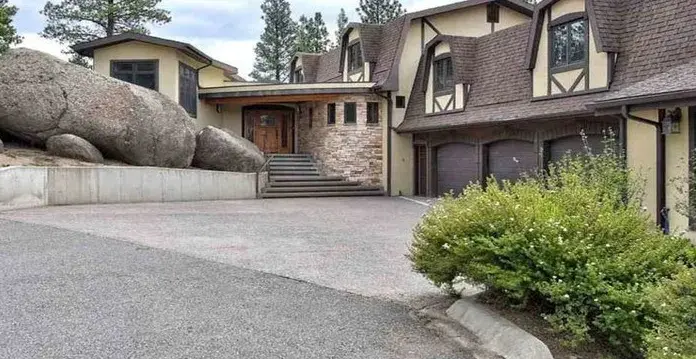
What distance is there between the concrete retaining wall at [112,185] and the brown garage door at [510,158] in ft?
25.1

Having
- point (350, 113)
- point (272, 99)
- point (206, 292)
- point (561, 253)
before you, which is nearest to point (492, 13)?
point (350, 113)

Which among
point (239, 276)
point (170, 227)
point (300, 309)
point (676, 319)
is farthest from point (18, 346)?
point (170, 227)

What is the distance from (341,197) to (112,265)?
13.8 meters

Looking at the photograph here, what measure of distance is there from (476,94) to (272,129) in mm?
10678

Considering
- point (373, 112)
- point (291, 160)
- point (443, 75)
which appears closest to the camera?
point (443, 75)

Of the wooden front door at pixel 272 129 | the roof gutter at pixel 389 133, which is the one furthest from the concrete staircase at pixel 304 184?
the wooden front door at pixel 272 129

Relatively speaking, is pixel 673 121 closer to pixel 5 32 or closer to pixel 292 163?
pixel 292 163

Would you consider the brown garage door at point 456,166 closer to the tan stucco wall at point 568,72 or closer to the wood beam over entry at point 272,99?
the tan stucco wall at point 568,72

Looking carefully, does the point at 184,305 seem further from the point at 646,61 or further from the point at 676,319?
the point at 646,61

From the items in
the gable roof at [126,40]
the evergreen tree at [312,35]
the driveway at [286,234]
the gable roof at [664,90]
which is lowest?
the driveway at [286,234]

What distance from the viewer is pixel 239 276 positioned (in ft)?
22.3

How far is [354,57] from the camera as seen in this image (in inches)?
965

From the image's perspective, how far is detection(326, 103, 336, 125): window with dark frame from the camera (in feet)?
72.8

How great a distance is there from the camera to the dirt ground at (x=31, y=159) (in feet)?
47.3
